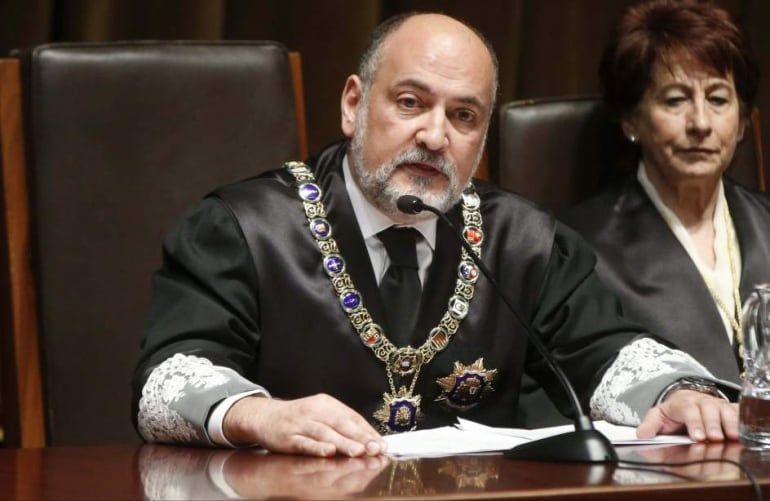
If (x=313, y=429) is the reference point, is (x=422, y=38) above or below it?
above

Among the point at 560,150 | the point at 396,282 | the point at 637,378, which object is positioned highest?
the point at 560,150

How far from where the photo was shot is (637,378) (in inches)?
77.7

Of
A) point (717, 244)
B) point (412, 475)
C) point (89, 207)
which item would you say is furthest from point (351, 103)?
point (412, 475)

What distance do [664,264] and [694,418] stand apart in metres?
1.04

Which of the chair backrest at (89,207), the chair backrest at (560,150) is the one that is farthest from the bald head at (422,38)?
the chair backrest at (560,150)

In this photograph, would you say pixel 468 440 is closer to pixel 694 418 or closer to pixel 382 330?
pixel 694 418

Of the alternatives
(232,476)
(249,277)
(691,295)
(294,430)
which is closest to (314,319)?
(249,277)

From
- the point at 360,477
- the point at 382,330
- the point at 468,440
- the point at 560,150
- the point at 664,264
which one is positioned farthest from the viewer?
the point at 560,150

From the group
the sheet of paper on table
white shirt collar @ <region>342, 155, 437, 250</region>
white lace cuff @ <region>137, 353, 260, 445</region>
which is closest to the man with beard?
white shirt collar @ <region>342, 155, 437, 250</region>

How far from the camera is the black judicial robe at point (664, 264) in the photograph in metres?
2.62

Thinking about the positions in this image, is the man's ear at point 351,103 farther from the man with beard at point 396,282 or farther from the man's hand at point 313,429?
the man's hand at point 313,429

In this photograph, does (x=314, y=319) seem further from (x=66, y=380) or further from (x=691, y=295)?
(x=691, y=295)

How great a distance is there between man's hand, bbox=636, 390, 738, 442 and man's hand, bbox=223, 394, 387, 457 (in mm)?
415

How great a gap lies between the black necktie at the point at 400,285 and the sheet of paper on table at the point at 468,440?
0.39 meters
